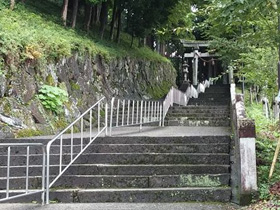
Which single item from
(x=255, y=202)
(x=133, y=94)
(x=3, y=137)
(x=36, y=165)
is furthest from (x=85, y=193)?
(x=133, y=94)

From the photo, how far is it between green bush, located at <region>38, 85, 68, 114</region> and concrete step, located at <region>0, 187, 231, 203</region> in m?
4.06

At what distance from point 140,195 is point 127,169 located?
2.37ft

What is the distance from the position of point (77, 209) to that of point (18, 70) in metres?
4.83

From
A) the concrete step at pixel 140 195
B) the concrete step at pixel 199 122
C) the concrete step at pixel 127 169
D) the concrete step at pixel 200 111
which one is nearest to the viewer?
the concrete step at pixel 140 195

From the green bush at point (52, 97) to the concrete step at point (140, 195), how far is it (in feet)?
13.3

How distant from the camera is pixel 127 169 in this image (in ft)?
19.6

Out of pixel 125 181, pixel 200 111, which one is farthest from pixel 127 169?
pixel 200 111

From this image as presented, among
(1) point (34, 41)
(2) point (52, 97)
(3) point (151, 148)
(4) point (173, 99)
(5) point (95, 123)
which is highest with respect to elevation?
(1) point (34, 41)

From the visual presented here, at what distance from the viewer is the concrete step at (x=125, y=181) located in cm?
559

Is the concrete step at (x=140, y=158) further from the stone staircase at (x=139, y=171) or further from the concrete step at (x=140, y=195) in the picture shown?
the concrete step at (x=140, y=195)

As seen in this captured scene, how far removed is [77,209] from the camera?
4848 mm

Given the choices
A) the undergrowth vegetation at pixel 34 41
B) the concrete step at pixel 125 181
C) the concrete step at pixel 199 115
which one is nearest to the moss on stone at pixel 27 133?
the undergrowth vegetation at pixel 34 41

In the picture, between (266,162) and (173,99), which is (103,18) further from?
(266,162)

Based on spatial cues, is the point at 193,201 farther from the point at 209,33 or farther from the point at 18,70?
the point at 209,33
